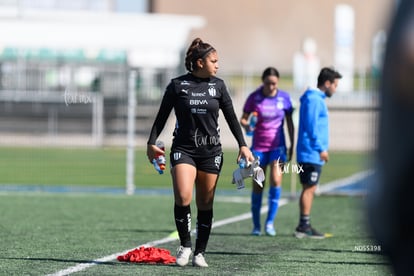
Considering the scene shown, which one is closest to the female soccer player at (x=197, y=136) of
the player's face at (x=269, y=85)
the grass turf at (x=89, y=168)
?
the player's face at (x=269, y=85)

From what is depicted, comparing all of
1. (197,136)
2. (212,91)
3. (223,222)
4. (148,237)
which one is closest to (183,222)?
(197,136)

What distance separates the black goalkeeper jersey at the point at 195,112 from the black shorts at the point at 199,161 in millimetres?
33

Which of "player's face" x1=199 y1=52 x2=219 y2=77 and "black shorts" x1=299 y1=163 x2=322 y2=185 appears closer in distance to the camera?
"player's face" x1=199 y1=52 x2=219 y2=77

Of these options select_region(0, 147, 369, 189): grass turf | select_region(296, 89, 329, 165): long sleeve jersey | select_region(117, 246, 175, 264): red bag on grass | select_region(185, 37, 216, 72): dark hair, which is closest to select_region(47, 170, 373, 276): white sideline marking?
select_region(117, 246, 175, 264): red bag on grass

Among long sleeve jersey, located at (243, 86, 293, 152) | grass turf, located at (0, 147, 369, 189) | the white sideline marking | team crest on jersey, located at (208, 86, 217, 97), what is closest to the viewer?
the white sideline marking

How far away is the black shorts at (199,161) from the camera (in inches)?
330

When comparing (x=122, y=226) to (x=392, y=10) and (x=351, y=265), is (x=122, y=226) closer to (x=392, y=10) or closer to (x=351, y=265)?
(x=351, y=265)

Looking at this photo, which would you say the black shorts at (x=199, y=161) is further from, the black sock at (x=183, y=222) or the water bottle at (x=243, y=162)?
the black sock at (x=183, y=222)

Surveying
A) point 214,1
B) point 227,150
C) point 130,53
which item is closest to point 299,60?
point 227,150

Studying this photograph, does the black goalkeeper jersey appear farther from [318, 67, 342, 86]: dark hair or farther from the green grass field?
[318, 67, 342, 86]: dark hair

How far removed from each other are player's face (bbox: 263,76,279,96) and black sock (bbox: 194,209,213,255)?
3.69 m

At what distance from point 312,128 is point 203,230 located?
334 cm

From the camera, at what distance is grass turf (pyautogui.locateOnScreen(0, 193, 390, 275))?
27.6ft

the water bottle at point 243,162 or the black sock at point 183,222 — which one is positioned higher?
the water bottle at point 243,162
